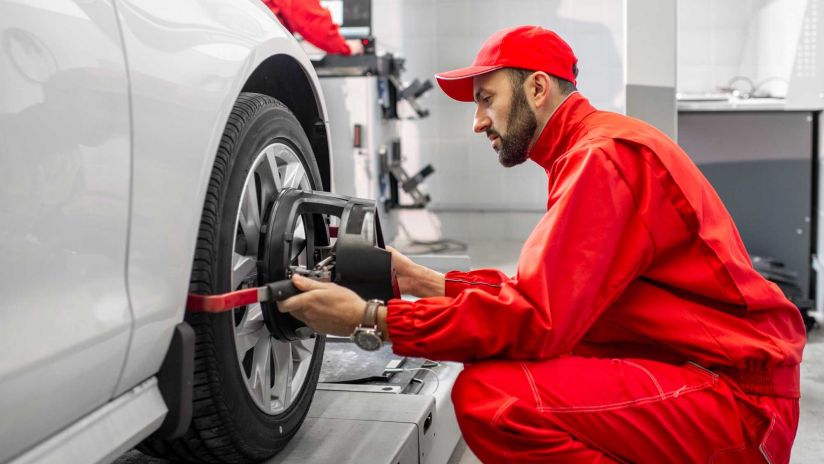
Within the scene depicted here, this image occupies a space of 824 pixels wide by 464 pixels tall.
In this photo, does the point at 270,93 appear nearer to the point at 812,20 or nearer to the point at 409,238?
the point at 812,20

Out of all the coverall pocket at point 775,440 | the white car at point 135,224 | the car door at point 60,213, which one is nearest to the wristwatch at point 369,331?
the white car at point 135,224

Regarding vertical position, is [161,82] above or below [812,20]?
below

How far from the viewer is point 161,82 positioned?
1181 mm

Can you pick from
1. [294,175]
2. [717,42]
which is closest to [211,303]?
[294,175]

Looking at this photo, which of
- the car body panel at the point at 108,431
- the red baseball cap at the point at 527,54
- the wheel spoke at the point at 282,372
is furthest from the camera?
the red baseball cap at the point at 527,54

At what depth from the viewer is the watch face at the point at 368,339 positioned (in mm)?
1532

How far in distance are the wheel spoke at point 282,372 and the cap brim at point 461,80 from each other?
0.66m

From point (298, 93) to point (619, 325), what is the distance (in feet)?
2.77

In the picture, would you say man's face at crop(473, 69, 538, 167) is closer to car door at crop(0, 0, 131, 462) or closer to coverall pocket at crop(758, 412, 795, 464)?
coverall pocket at crop(758, 412, 795, 464)

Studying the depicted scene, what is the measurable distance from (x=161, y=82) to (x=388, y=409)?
1.02 m

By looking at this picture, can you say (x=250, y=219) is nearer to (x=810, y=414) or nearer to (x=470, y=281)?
(x=470, y=281)

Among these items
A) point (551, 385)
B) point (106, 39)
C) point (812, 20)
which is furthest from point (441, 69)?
point (106, 39)

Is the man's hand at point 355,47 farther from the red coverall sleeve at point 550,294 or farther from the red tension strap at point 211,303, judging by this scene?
the red tension strap at point 211,303

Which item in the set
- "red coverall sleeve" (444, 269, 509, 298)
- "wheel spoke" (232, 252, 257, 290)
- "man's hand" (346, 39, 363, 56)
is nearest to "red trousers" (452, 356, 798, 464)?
"red coverall sleeve" (444, 269, 509, 298)
